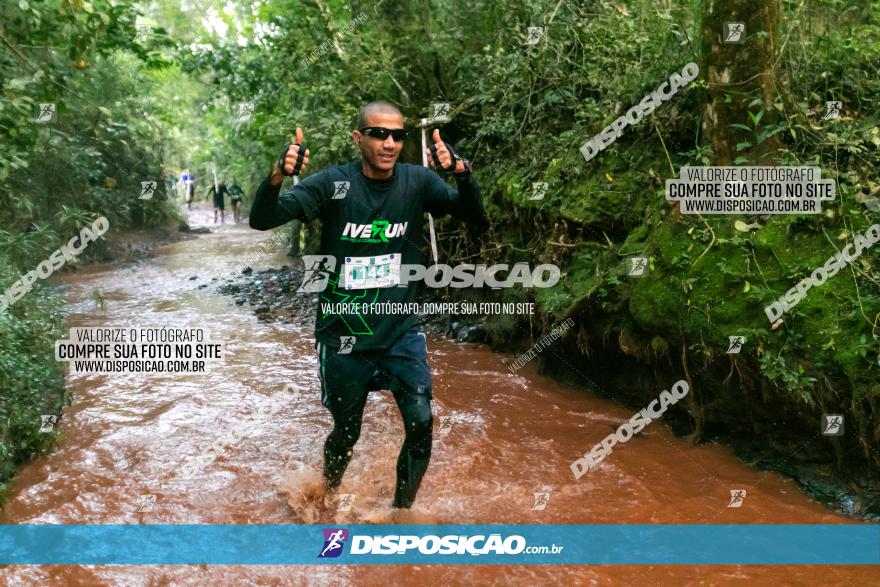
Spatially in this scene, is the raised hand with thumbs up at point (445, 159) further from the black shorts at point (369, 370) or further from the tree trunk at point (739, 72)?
the tree trunk at point (739, 72)

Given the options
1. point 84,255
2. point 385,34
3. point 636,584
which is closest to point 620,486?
point 636,584

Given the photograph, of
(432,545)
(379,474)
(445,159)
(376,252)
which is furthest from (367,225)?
(379,474)

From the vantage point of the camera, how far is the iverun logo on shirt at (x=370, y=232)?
3.64 m

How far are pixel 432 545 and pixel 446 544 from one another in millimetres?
81

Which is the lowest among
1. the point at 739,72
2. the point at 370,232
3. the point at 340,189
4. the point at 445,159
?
the point at 370,232

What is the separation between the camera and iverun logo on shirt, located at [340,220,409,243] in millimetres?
3641

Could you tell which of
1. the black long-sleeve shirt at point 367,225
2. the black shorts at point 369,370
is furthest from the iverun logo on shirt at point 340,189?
the black shorts at point 369,370

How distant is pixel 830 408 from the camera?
4.20 meters

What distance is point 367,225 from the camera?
365cm

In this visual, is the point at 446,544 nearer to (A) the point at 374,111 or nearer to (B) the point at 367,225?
(B) the point at 367,225

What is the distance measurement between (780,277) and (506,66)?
4.71m

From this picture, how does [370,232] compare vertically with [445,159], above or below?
below

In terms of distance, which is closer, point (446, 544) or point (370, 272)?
point (370, 272)

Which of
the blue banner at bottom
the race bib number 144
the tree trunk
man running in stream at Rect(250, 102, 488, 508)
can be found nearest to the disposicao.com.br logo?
the blue banner at bottom
